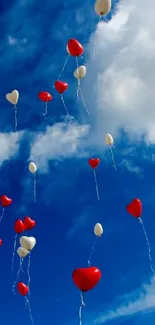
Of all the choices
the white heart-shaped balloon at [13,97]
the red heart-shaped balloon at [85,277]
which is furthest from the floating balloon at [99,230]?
the white heart-shaped balloon at [13,97]

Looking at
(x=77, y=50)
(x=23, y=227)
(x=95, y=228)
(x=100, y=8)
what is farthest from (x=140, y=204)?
(x=100, y=8)

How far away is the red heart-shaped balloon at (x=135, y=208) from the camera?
17.1 meters

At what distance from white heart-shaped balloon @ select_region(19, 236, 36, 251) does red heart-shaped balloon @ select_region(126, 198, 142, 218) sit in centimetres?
375

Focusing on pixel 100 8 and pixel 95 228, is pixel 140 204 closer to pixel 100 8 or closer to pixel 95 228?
pixel 95 228

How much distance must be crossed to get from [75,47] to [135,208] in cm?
619

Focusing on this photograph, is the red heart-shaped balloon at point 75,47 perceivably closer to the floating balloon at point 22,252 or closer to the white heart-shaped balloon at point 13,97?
the white heart-shaped balloon at point 13,97

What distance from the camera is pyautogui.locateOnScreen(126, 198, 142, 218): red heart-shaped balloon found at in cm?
1709

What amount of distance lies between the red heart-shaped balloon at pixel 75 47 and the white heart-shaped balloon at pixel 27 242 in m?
6.60

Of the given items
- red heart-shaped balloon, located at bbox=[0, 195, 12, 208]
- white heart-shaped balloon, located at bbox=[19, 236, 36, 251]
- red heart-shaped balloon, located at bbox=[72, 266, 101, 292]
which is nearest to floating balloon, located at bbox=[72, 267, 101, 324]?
red heart-shaped balloon, located at bbox=[72, 266, 101, 292]

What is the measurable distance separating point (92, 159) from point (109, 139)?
1281 mm

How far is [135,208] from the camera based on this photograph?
56.2 feet

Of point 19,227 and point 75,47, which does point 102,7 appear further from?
point 19,227

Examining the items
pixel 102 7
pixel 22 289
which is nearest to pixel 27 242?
pixel 22 289

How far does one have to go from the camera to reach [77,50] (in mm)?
15445
